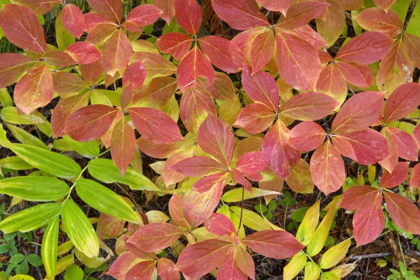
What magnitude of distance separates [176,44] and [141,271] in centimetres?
74

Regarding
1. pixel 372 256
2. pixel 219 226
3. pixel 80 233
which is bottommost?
pixel 372 256

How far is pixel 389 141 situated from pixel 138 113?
743 millimetres

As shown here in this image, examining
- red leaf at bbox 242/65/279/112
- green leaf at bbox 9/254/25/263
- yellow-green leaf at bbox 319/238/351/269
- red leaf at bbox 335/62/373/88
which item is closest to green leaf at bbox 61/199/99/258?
green leaf at bbox 9/254/25/263

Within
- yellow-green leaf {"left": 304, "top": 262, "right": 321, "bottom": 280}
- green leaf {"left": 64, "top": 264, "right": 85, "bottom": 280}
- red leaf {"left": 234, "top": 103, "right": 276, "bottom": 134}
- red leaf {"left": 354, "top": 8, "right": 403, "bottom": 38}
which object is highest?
red leaf {"left": 354, "top": 8, "right": 403, "bottom": 38}

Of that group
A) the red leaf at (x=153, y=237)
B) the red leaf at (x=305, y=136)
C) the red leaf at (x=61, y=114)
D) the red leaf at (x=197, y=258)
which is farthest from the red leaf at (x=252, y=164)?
the red leaf at (x=61, y=114)

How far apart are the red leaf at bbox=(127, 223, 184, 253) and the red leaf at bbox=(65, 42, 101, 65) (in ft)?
1.79

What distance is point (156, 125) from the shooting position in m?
1.03

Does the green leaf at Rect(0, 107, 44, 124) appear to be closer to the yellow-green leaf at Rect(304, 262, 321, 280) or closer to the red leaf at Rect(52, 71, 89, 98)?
the red leaf at Rect(52, 71, 89, 98)

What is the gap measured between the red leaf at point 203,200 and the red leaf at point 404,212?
56cm

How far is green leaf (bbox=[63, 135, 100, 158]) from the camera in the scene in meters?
1.37

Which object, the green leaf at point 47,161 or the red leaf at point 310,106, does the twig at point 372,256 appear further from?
the green leaf at point 47,161

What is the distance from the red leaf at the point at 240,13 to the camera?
3.23 feet

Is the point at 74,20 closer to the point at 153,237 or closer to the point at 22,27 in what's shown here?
the point at 22,27

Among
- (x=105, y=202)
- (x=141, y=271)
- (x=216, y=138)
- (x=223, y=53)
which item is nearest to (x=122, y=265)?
(x=141, y=271)
